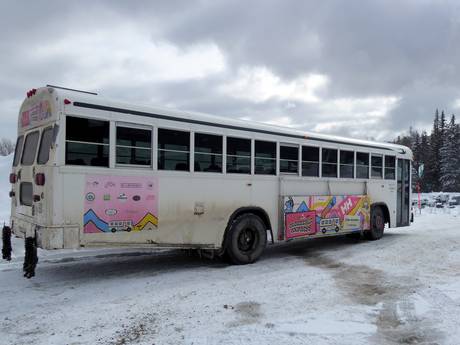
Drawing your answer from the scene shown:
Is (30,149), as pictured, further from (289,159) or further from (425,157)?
(425,157)

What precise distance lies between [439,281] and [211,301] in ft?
12.5

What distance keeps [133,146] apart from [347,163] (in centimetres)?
602

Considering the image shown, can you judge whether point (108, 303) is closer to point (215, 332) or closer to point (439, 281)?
point (215, 332)

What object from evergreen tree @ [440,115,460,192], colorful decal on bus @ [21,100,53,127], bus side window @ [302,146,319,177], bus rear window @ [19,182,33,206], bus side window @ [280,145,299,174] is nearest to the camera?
colorful decal on bus @ [21,100,53,127]

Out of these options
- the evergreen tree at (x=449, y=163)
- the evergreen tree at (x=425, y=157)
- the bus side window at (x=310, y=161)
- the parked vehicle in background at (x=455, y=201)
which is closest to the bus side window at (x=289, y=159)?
Result: the bus side window at (x=310, y=161)

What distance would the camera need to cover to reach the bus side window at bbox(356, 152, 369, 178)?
11.7 m

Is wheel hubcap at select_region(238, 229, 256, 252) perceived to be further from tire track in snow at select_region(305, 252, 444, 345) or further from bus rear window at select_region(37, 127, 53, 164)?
bus rear window at select_region(37, 127, 53, 164)

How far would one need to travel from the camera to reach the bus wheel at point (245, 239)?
8.62m

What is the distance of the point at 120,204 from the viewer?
23.5 ft

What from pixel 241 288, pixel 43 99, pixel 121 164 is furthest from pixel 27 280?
pixel 241 288

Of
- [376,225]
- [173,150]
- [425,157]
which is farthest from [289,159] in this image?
[425,157]

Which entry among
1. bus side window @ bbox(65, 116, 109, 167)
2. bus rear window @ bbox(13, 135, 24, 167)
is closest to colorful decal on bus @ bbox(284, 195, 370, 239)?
bus side window @ bbox(65, 116, 109, 167)

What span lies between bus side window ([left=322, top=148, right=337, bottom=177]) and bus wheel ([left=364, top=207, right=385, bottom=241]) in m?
2.32

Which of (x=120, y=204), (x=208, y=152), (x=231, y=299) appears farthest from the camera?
(x=208, y=152)
